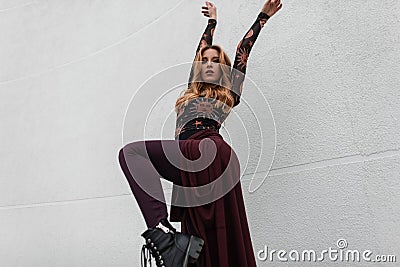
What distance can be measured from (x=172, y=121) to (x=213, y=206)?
2.79ft

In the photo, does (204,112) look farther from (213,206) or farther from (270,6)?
(270,6)

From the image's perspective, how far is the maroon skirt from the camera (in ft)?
4.14

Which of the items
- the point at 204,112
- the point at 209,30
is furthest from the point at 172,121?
the point at 204,112

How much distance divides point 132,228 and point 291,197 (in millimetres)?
746

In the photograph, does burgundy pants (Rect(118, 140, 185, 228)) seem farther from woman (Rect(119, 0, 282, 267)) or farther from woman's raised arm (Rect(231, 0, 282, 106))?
woman's raised arm (Rect(231, 0, 282, 106))

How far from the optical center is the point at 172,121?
2082 millimetres

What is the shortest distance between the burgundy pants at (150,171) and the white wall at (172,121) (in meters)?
0.52

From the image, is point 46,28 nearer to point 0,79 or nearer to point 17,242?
point 0,79

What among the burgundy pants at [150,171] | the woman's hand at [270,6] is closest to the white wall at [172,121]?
the woman's hand at [270,6]

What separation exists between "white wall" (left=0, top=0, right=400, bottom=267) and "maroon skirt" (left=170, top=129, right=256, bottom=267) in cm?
41

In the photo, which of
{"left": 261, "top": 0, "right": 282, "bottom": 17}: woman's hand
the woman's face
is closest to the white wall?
{"left": 261, "top": 0, "right": 282, "bottom": 17}: woman's hand

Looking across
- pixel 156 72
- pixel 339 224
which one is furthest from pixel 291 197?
pixel 156 72

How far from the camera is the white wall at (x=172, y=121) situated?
1564 mm

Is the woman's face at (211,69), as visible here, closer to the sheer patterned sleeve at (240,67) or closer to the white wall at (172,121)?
the sheer patterned sleeve at (240,67)
